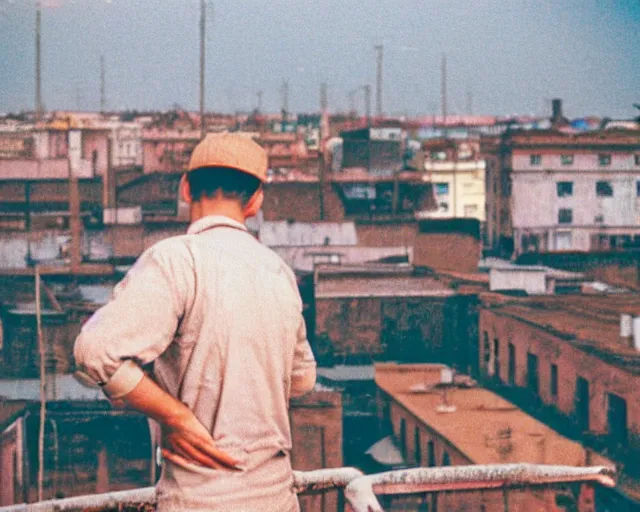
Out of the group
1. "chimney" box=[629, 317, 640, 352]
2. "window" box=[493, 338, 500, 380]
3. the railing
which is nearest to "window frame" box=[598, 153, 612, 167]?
"window" box=[493, 338, 500, 380]

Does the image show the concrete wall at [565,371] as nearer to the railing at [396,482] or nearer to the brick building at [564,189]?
the railing at [396,482]

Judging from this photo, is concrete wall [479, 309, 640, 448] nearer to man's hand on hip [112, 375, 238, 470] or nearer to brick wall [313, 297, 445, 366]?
brick wall [313, 297, 445, 366]

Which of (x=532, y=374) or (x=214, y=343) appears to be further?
(x=532, y=374)

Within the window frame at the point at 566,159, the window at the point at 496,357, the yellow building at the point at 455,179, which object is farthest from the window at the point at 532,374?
the window frame at the point at 566,159

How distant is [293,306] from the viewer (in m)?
0.83

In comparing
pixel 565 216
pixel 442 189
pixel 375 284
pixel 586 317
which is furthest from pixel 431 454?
pixel 442 189

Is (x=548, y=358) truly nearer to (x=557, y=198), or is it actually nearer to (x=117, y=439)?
(x=117, y=439)

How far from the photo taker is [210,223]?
821 mm

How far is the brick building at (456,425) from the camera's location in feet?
17.7

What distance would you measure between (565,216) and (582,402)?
6.82 meters

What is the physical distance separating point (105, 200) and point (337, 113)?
5.03m

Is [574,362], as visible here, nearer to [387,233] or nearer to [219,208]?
[387,233]

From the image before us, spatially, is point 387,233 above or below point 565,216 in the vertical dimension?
below

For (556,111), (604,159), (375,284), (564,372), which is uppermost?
(556,111)
